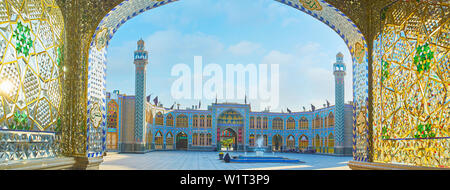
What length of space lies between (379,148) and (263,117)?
21055 mm

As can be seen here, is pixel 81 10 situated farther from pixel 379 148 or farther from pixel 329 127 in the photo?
pixel 329 127

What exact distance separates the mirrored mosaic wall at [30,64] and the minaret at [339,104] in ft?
53.8

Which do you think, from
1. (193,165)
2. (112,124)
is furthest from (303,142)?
(193,165)

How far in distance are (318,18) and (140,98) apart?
14.2 m

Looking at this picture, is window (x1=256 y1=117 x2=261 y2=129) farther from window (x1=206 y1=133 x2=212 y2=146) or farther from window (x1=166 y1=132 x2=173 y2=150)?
window (x1=166 y1=132 x2=173 y2=150)

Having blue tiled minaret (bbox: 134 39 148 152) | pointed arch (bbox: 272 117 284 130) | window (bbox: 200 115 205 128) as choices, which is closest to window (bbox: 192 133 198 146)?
window (bbox: 200 115 205 128)

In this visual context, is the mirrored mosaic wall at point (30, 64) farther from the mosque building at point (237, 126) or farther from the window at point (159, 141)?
the window at point (159, 141)

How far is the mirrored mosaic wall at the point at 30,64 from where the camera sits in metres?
3.80

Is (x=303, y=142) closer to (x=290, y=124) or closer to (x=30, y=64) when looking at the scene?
(x=290, y=124)

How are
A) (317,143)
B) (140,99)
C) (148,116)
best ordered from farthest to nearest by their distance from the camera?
(317,143)
(148,116)
(140,99)

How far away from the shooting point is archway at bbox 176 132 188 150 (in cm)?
2536

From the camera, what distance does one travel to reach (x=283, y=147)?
25453mm

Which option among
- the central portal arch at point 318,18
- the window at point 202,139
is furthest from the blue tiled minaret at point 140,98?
the central portal arch at point 318,18

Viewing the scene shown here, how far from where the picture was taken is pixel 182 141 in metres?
25.6
